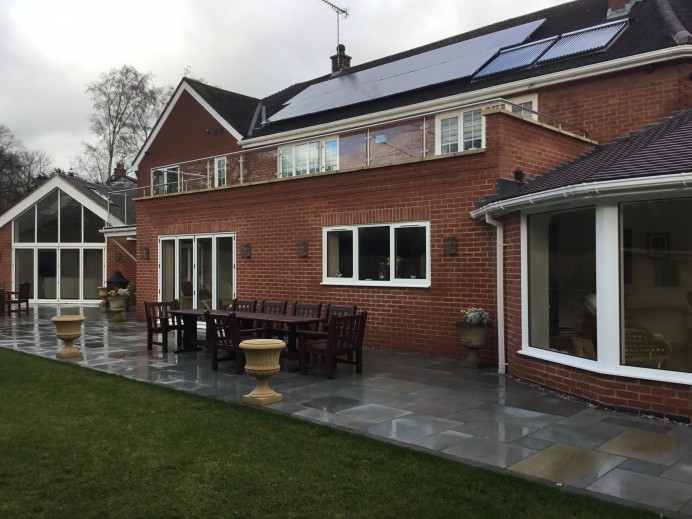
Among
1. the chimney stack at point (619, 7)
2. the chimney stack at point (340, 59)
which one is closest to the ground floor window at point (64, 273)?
the chimney stack at point (340, 59)

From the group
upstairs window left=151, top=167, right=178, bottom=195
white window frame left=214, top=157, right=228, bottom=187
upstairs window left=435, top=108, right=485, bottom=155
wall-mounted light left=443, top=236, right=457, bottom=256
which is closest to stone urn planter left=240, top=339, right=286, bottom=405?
wall-mounted light left=443, top=236, right=457, bottom=256

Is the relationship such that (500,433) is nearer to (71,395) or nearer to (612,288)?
(612,288)

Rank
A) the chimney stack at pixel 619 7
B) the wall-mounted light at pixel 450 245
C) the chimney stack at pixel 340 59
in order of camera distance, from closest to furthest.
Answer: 1. the wall-mounted light at pixel 450 245
2. the chimney stack at pixel 619 7
3. the chimney stack at pixel 340 59

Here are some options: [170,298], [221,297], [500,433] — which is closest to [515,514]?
[500,433]

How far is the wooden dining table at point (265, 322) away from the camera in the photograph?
347 inches

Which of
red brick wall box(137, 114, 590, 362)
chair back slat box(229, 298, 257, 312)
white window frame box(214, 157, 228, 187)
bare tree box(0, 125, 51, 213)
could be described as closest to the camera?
red brick wall box(137, 114, 590, 362)

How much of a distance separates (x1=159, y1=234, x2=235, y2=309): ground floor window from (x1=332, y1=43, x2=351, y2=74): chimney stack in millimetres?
10924

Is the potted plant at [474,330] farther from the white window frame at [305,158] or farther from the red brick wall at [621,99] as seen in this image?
the red brick wall at [621,99]

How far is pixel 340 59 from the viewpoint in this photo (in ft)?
74.0

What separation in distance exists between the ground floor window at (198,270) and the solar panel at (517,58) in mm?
7317

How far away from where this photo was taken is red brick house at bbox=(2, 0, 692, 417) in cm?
638

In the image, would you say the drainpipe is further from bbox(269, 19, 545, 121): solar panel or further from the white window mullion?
bbox(269, 19, 545, 121): solar panel

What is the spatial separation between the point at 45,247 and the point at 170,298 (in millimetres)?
11798

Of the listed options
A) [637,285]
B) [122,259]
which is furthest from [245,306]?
[122,259]
